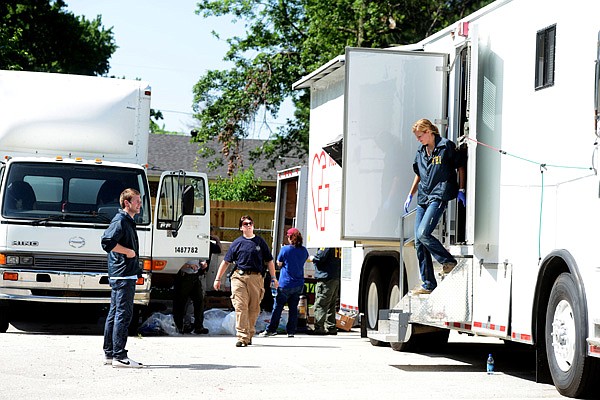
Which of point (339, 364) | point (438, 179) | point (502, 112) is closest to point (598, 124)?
point (502, 112)

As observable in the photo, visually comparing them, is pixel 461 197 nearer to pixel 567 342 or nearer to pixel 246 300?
pixel 567 342

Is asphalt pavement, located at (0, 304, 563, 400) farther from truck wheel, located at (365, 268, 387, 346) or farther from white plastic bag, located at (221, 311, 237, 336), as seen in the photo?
white plastic bag, located at (221, 311, 237, 336)

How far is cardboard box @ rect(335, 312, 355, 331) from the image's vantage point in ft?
56.9

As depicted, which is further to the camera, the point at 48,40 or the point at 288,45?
the point at 48,40

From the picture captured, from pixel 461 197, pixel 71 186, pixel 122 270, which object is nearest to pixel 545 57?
pixel 461 197

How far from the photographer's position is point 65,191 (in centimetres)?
1639

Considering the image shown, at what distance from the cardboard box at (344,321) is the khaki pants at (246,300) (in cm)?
189

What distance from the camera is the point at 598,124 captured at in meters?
9.13

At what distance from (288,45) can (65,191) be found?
18000 millimetres

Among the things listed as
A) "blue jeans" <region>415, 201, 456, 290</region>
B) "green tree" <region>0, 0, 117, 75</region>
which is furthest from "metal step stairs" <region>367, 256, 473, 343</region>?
"green tree" <region>0, 0, 117, 75</region>

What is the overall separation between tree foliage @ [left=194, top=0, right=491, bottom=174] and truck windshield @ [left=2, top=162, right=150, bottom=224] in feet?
44.9

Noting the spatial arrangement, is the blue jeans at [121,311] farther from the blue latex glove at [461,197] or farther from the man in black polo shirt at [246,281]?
the blue latex glove at [461,197]

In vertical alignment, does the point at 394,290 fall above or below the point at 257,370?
above

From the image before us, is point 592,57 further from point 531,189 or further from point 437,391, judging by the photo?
point 437,391
